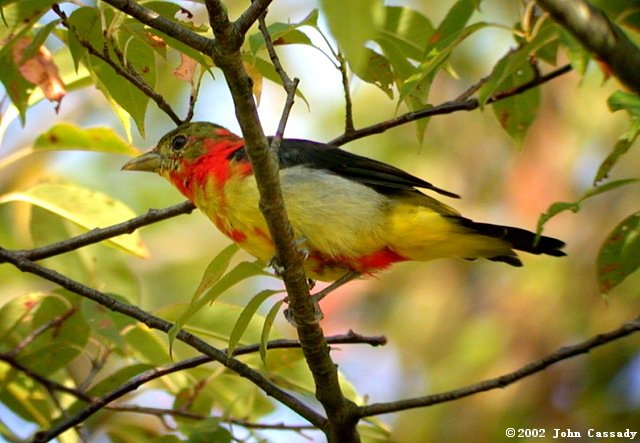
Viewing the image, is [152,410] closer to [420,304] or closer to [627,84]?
[627,84]

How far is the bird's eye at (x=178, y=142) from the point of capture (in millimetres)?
4520

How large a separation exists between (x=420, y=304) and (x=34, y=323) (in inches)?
212

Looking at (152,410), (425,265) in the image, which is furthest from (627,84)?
(425,265)

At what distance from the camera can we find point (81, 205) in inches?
156

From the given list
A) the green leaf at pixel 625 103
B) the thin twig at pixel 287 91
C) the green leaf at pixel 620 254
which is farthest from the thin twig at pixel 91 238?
the green leaf at pixel 625 103

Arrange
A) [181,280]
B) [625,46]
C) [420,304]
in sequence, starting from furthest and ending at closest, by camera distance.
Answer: [420,304]
[181,280]
[625,46]

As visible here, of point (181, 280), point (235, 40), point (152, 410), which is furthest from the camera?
point (181, 280)

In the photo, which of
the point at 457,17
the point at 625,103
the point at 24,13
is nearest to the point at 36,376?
the point at 24,13

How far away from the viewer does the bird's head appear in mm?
4207

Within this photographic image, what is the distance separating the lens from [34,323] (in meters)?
3.77

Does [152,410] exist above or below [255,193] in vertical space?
below

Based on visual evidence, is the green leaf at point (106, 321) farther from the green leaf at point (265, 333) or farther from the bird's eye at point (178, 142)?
the bird's eye at point (178, 142)

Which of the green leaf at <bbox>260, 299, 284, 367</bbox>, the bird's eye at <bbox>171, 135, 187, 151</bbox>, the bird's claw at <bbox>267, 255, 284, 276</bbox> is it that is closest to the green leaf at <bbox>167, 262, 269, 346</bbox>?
the bird's claw at <bbox>267, 255, 284, 276</bbox>

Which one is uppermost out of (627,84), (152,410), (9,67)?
(9,67)
